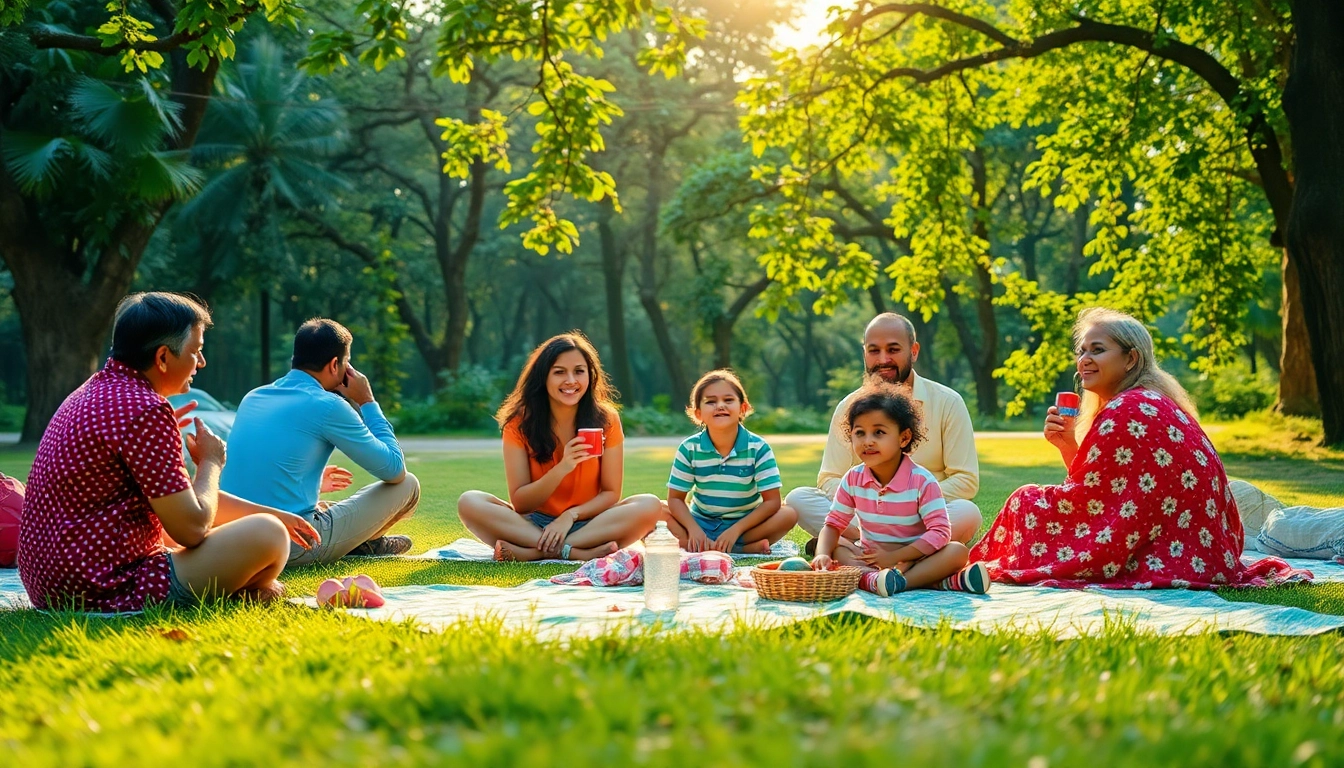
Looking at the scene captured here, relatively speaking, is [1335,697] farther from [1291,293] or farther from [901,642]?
[1291,293]

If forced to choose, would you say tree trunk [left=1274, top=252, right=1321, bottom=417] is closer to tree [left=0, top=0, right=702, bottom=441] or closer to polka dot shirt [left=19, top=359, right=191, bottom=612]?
tree [left=0, top=0, right=702, bottom=441]

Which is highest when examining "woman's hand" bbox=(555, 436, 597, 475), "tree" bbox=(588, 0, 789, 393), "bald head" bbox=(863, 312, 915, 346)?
"tree" bbox=(588, 0, 789, 393)

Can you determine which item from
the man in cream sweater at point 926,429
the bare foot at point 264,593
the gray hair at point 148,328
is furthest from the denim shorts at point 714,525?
the gray hair at point 148,328

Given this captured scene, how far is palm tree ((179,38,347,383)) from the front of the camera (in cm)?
3156

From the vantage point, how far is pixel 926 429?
7.92 metres

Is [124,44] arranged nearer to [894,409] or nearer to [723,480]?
[723,480]

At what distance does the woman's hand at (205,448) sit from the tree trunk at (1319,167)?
42.2ft

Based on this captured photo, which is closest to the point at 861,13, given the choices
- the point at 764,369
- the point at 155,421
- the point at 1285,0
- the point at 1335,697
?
the point at 1285,0

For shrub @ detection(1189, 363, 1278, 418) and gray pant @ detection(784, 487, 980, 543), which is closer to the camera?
gray pant @ detection(784, 487, 980, 543)

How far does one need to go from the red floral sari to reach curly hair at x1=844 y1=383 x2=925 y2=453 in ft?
2.66

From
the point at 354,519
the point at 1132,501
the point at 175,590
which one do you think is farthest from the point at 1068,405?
the point at 175,590

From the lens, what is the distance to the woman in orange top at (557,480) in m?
7.77

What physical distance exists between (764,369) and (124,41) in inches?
2229

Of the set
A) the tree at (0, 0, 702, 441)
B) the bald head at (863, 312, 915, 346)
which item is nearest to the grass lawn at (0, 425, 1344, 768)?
the bald head at (863, 312, 915, 346)
